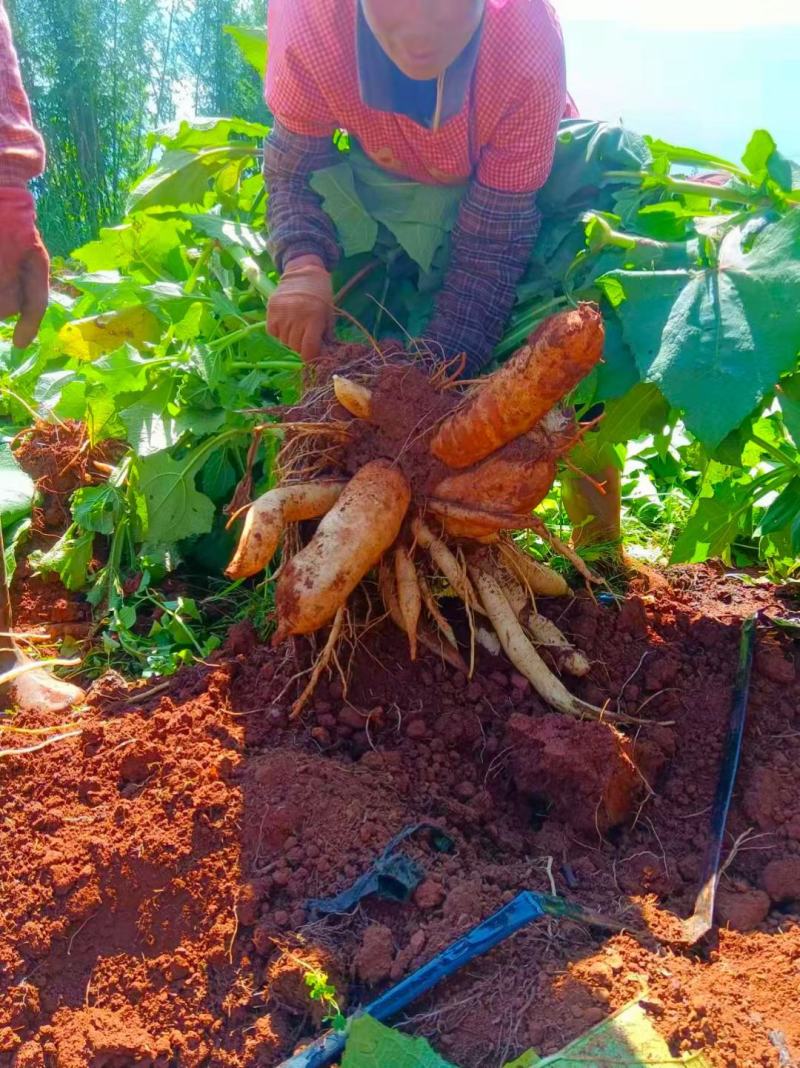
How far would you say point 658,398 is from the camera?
2154mm

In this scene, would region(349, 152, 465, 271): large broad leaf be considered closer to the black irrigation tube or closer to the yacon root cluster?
the yacon root cluster

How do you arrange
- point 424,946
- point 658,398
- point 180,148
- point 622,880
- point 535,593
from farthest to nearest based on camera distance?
point 180,148
point 535,593
point 658,398
point 622,880
point 424,946

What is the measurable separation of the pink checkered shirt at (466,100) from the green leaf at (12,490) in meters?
1.32

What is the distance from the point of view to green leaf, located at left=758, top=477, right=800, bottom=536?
234cm

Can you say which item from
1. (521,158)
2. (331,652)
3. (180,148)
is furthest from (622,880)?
(180,148)

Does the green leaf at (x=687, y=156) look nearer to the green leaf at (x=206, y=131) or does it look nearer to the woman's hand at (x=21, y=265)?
the green leaf at (x=206, y=131)

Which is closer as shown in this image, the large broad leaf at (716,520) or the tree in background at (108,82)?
the large broad leaf at (716,520)

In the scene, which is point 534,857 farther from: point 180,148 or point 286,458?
point 180,148

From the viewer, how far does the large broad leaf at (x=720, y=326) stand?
Result: 1.79 metres

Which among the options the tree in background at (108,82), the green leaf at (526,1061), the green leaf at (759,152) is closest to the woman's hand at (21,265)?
the green leaf at (759,152)

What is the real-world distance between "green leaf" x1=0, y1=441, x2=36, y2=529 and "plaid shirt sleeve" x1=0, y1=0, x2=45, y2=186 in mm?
1075

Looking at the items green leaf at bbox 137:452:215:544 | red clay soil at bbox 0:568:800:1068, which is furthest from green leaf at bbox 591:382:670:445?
green leaf at bbox 137:452:215:544

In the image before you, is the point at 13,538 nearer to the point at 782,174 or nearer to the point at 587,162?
the point at 587,162

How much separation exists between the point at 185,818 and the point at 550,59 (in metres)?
1.70
